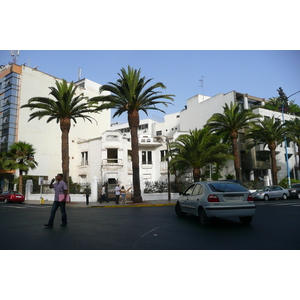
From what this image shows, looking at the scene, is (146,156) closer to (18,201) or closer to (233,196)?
(18,201)

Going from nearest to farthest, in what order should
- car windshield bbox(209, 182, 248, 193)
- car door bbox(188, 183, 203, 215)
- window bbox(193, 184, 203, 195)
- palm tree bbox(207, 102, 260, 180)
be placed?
car windshield bbox(209, 182, 248, 193)
car door bbox(188, 183, 203, 215)
window bbox(193, 184, 203, 195)
palm tree bbox(207, 102, 260, 180)

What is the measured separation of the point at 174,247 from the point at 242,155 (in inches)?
1530

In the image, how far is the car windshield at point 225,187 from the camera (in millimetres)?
9094

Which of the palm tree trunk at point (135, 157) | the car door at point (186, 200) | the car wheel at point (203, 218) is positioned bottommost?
the car wheel at point (203, 218)

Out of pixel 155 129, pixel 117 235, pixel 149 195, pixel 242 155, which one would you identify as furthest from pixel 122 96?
pixel 155 129

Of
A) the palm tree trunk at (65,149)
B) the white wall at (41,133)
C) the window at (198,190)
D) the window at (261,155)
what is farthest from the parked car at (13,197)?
the window at (261,155)

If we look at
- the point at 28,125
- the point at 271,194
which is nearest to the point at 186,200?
the point at 271,194

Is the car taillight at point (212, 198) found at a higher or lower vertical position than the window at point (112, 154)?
lower

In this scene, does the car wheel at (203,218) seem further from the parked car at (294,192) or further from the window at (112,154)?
the window at (112,154)

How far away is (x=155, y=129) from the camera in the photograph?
6519 centimetres

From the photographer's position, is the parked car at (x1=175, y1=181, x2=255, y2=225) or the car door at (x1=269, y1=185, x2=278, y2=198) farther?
the car door at (x1=269, y1=185, x2=278, y2=198)

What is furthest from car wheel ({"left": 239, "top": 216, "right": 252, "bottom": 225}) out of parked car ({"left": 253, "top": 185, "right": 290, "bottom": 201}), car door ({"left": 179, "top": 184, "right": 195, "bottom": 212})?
parked car ({"left": 253, "top": 185, "right": 290, "bottom": 201})

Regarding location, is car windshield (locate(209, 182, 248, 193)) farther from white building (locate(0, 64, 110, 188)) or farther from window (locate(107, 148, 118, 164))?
white building (locate(0, 64, 110, 188))

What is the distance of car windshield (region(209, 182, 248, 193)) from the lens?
358 inches
